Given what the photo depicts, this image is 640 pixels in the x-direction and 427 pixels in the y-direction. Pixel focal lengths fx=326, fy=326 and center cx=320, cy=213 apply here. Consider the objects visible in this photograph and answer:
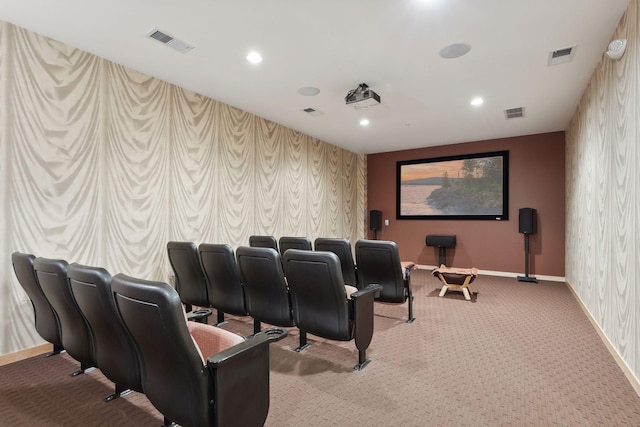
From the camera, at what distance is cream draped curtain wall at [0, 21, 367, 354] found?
294 centimetres

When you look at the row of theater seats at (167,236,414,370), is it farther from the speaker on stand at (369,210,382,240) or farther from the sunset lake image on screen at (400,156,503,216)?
the speaker on stand at (369,210,382,240)

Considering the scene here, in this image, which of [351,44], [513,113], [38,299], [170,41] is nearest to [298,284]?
[38,299]

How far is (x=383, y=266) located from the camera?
11.4 ft

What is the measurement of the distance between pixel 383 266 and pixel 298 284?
117cm

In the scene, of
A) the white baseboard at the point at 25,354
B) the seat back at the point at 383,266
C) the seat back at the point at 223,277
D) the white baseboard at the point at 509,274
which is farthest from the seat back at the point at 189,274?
the white baseboard at the point at 509,274

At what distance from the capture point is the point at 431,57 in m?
3.56

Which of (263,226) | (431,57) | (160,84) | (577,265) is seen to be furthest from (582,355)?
(160,84)

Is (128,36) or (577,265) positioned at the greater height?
(128,36)

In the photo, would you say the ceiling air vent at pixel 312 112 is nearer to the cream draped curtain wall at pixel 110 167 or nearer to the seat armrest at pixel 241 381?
the cream draped curtain wall at pixel 110 167

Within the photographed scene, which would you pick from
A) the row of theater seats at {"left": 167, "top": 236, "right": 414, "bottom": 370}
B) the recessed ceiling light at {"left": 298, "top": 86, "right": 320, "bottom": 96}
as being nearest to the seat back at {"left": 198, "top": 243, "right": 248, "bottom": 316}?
the row of theater seats at {"left": 167, "top": 236, "right": 414, "bottom": 370}

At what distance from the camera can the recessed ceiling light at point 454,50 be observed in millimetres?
3322

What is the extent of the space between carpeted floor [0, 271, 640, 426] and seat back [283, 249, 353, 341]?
1.15ft

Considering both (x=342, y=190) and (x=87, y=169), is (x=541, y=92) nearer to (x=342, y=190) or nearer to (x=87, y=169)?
(x=342, y=190)

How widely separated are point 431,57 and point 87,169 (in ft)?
12.7
